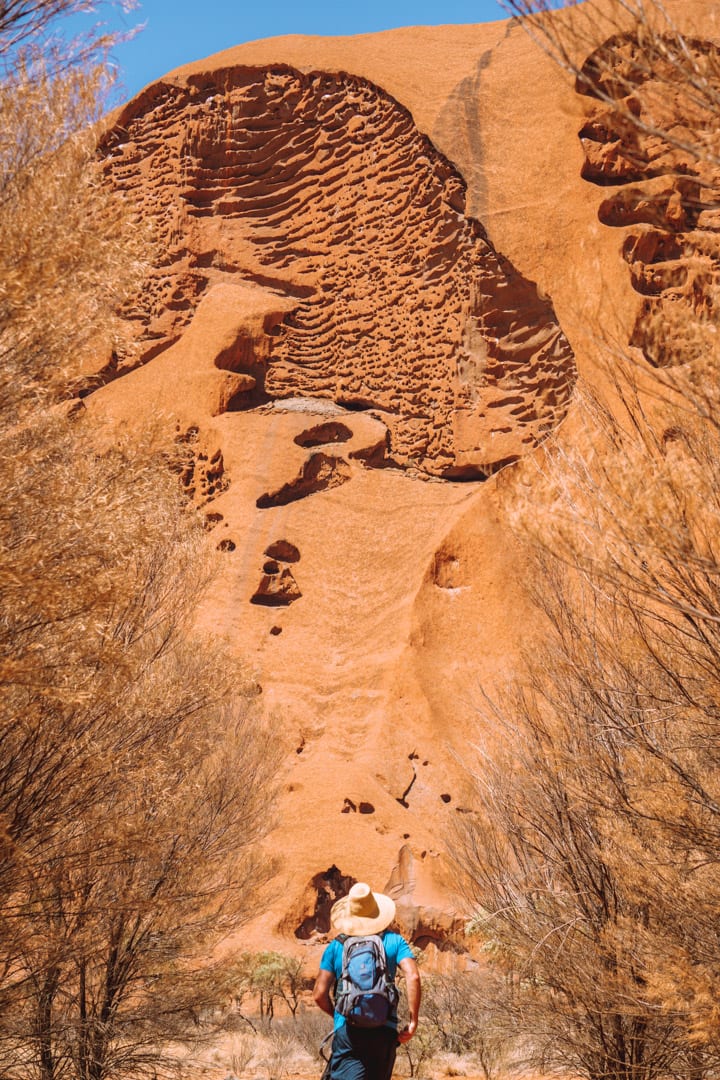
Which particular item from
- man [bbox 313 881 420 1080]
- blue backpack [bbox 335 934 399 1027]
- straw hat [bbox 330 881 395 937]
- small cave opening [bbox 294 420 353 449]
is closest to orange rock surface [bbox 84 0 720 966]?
small cave opening [bbox 294 420 353 449]

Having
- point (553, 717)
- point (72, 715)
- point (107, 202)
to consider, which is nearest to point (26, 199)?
point (107, 202)

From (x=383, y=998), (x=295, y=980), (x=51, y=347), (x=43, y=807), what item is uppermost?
(x=51, y=347)

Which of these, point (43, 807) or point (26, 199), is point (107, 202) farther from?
point (43, 807)

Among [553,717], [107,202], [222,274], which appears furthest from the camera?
[222,274]

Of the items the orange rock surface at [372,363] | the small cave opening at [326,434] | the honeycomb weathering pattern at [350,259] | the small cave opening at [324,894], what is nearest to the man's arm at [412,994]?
the orange rock surface at [372,363]

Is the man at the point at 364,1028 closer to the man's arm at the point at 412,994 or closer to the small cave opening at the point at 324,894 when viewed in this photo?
the man's arm at the point at 412,994

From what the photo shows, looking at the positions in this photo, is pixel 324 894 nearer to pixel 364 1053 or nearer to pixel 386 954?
pixel 386 954
